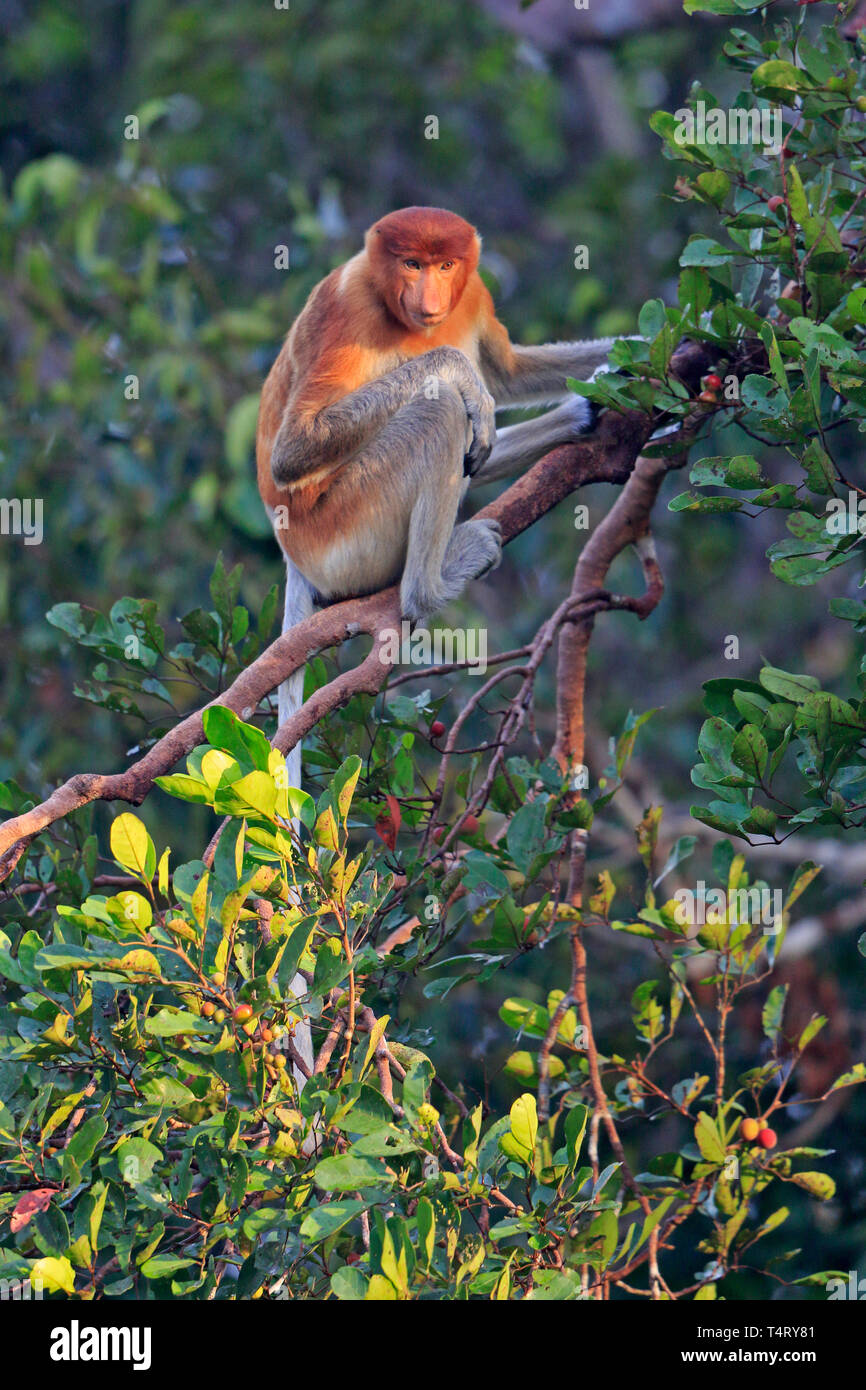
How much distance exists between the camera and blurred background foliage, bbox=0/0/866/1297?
14.0 feet

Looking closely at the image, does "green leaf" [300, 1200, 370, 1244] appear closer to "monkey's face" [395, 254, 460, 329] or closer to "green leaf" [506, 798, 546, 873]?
"green leaf" [506, 798, 546, 873]

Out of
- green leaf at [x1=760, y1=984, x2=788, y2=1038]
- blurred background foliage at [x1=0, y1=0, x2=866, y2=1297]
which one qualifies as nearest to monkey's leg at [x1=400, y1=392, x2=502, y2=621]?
blurred background foliage at [x1=0, y1=0, x2=866, y2=1297]

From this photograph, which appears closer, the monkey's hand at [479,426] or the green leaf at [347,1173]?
the green leaf at [347,1173]

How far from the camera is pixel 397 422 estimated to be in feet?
10.7

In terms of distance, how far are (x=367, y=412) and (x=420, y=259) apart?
14.0 inches

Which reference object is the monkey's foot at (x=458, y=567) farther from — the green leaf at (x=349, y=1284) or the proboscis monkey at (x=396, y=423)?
the green leaf at (x=349, y=1284)

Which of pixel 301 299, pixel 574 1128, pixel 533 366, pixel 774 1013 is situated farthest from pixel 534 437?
pixel 574 1128

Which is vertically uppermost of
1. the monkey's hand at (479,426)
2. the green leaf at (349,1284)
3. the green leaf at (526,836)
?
the monkey's hand at (479,426)

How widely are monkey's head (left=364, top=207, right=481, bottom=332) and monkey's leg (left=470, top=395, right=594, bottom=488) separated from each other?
1.06ft

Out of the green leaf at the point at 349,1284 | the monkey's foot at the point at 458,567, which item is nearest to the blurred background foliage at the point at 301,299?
the monkey's foot at the point at 458,567

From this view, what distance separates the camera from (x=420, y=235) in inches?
123

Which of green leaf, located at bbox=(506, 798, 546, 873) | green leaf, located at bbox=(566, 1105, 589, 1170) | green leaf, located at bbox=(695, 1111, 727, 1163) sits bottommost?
green leaf, located at bbox=(695, 1111, 727, 1163)

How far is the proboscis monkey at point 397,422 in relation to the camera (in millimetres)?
3131

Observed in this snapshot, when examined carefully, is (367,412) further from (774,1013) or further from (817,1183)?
(817,1183)
